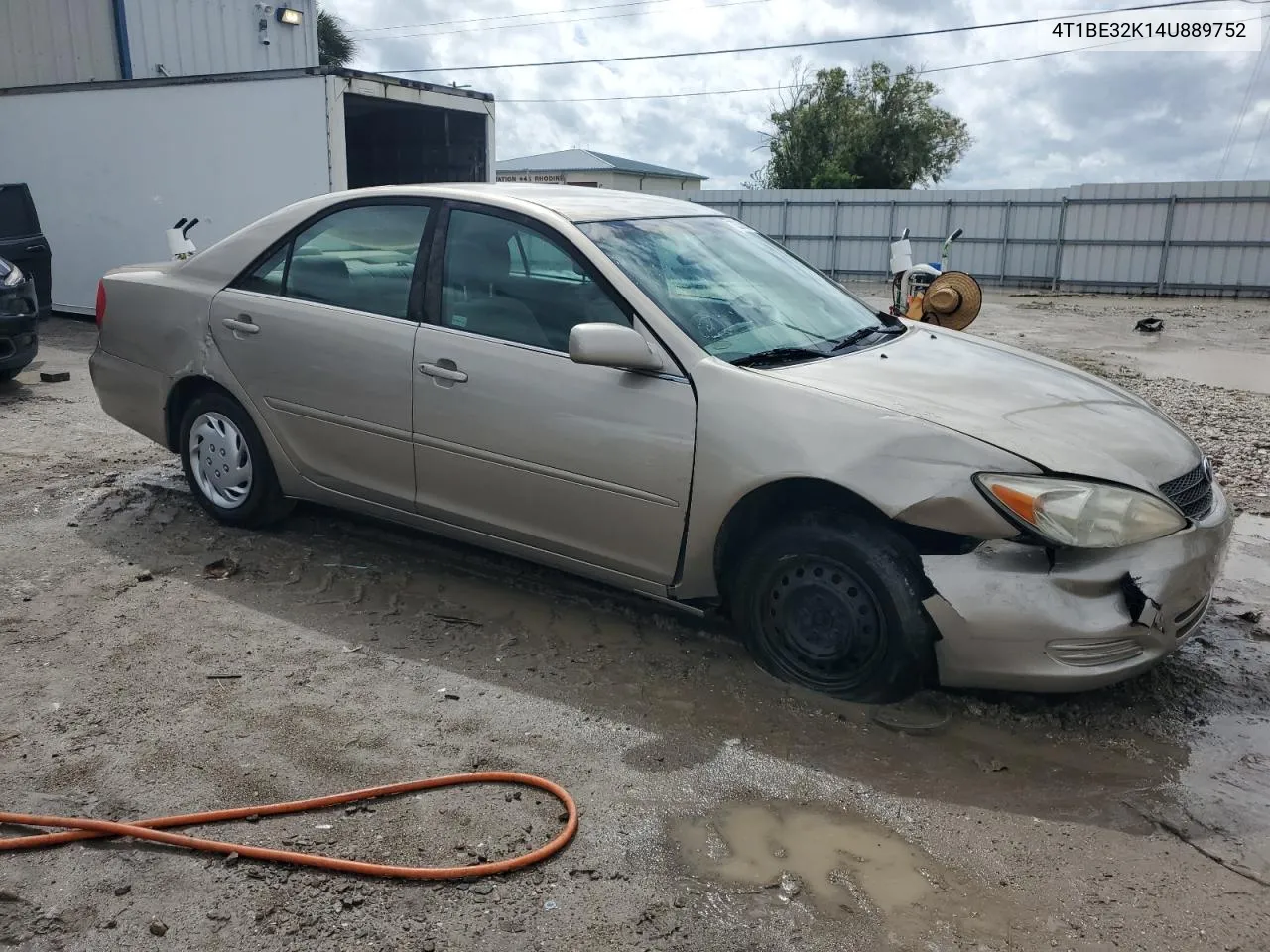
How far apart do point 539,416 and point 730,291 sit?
890 millimetres

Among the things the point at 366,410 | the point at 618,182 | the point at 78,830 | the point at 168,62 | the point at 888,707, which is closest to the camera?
the point at 78,830

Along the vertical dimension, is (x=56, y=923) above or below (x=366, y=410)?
below

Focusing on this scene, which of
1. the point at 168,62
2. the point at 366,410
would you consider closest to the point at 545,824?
the point at 366,410

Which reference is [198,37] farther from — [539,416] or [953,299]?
[539,416]

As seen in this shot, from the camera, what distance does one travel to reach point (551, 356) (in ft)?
12.2

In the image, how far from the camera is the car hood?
317cm

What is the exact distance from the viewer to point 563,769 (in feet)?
10.0

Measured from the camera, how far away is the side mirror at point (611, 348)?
3.43 m

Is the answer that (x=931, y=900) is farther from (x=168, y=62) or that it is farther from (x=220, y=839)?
(x=168, y=62)

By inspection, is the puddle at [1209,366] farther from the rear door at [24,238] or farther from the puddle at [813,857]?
the rear door at [24,238]

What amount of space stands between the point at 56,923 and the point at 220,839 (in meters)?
0.41

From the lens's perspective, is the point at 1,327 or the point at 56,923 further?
the point at 1,327

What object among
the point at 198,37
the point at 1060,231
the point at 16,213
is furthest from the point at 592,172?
the point at 16,213

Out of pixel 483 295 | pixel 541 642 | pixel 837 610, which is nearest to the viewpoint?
pixel 837 610
